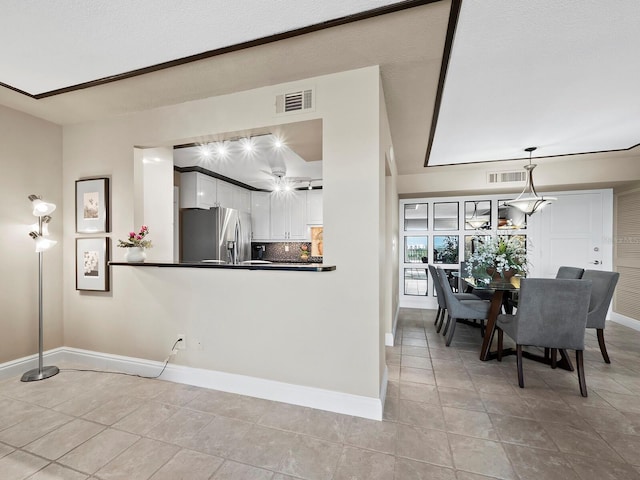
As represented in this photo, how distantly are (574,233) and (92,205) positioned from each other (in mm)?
6890

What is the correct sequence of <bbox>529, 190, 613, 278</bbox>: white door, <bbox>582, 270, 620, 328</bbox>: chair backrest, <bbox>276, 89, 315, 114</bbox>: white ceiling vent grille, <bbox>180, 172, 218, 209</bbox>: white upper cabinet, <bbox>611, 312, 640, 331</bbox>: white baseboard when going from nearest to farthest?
<bbox>276, 89, 315, 114</bbox>: white ceiling vent grille, <bbox>582, 270, 620, 328</bbox>: chair backrest, <bbox>611, 312, 640, 331</bbox>: white baseboard, <bbox>180, 172, 218, 209</bbox>: white upper cabinet, <bbox>529, 190, 613, 278</bbox>: white door

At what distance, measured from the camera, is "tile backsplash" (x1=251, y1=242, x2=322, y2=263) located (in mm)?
6012

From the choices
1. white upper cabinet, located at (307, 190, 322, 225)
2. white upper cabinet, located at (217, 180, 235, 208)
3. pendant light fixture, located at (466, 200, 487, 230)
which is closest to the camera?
white upper cabinet, located at (217, 180, 235, 208)

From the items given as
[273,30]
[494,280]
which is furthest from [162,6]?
[494,280]

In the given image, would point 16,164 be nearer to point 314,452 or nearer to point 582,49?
point 314,452

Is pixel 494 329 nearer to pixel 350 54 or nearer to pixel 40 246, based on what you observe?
pixel 350 54

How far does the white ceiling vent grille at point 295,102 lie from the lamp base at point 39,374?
310 centimetres

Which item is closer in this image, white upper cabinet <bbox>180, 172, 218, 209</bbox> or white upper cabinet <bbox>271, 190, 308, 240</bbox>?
white upper cabinet <bbox>180, 172, 218, 209</bbox>

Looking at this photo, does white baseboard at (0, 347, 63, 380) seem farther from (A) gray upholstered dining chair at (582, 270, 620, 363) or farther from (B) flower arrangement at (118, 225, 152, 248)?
(A) gray upholstered dining chair at (582, 270, 620, 363)

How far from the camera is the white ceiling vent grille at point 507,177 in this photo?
4.55 m

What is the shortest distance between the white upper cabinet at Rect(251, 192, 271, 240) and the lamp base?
3760mm

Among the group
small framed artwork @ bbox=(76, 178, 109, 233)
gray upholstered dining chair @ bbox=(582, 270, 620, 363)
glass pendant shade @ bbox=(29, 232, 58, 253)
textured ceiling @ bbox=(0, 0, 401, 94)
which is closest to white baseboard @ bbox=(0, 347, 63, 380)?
glass pendant shade @ bbox=(29, 232, 58, 253)

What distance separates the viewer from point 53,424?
1.94 metres

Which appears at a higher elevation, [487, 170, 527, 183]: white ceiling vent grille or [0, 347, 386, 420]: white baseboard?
[487, 170, 527, 183]: white ceiling vent grille
